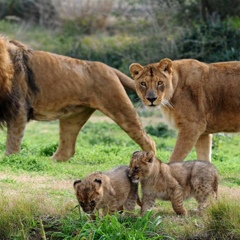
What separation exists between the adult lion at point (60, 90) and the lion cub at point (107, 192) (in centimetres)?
293

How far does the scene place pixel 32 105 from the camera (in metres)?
Result: 9.75

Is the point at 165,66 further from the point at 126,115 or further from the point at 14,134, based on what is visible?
the point at 14,134

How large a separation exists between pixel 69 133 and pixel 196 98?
214 centimetres

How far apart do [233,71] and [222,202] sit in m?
2.75

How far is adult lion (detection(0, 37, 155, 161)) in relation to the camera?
9641 mm

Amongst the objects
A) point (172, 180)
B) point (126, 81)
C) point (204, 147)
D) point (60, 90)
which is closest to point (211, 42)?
point (126, 81)

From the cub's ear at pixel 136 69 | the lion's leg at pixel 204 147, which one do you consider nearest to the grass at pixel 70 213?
the lion's leg at pixel 204 147

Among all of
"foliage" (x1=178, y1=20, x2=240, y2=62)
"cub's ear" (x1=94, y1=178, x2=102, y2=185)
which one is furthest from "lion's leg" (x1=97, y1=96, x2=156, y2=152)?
"foliage" (x1=178, y1=20, x2=240, y2=62)

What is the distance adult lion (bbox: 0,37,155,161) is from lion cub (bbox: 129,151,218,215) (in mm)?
2886

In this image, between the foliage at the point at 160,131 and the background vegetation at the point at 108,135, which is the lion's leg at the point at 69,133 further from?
the foliage at the point at 160,131

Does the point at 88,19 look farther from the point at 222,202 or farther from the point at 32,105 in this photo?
the point at 222,202

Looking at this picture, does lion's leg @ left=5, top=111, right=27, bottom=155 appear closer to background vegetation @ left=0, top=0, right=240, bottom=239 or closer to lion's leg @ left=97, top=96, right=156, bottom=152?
background vegetation @ left=0, top=0, right=240, bottom=239

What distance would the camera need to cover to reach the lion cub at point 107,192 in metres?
6.29

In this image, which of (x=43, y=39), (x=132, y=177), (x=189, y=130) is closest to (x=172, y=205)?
(x=132, y=177)
